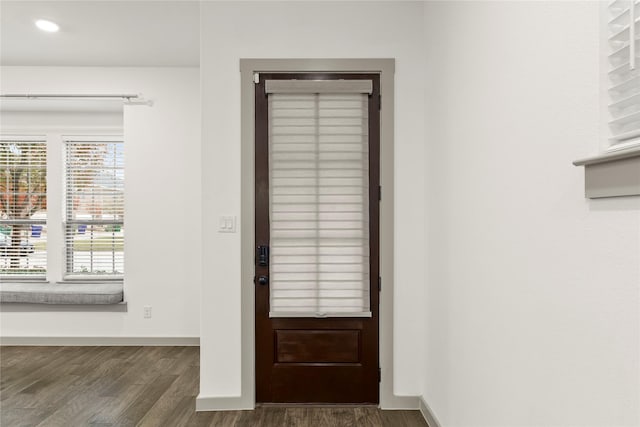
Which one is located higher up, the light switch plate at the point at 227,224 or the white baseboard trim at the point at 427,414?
the light switch plate at the point at 227,224

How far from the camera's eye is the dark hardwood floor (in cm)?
266

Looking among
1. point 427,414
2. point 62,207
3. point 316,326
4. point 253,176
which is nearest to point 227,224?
point 253,176

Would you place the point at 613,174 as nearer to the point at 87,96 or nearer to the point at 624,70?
the point at 624,70

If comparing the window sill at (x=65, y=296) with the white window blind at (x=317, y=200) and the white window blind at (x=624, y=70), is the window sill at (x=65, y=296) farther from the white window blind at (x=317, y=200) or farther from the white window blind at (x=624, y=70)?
the white window blind at (x=624, y=70)

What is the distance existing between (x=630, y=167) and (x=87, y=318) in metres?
4.72

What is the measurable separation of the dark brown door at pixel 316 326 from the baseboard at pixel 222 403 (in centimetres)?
10

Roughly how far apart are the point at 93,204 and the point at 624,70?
190 inches

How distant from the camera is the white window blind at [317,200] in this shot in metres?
2.85

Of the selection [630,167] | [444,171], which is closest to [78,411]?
[444,171]

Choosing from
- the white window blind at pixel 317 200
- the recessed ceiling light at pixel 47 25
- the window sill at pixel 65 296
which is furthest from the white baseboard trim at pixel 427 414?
the recessed ceiling light at pixel 47 25

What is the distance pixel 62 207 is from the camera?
4.56 metres

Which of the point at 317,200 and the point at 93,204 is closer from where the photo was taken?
the point at 317,200

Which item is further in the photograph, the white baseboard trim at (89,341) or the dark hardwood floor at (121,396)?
the white baseboard trim at (89,341)

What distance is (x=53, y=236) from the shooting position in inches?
180
